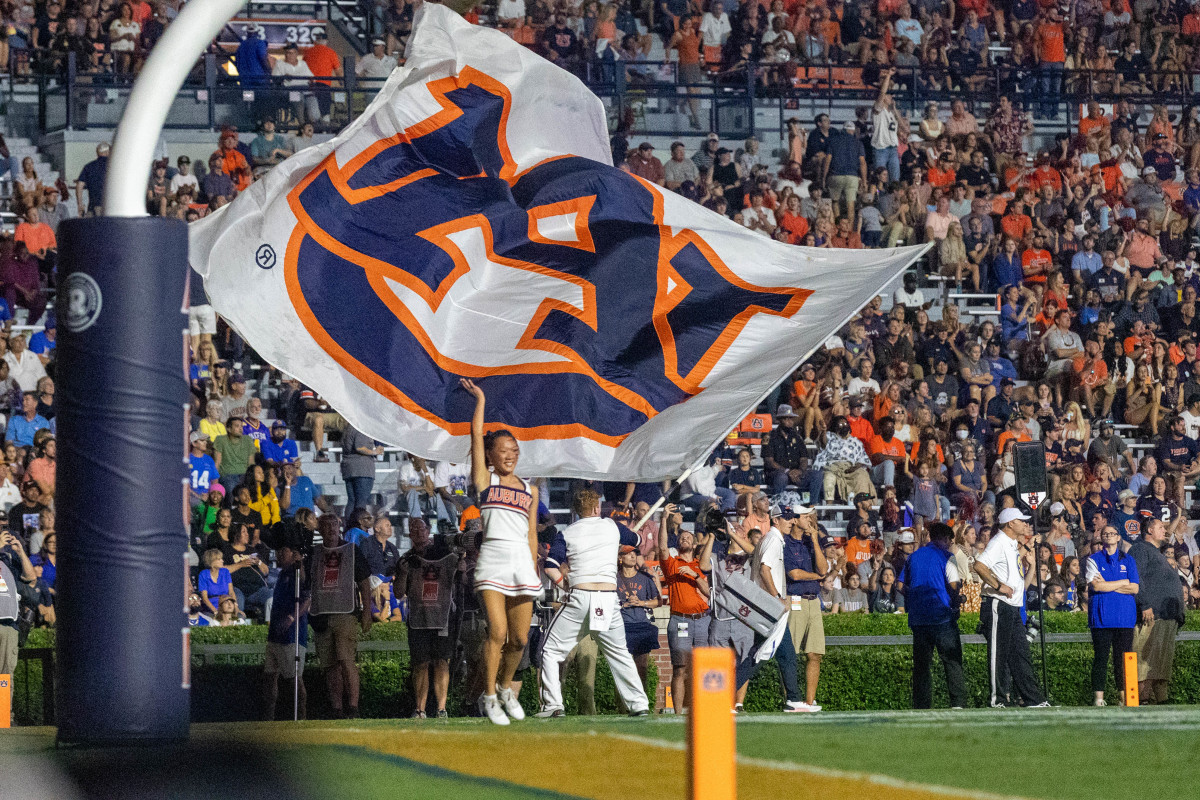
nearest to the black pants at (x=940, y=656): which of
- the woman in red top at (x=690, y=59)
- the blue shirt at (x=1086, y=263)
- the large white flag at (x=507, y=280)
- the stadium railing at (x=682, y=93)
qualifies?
the large white flag at (x=507, y=280)

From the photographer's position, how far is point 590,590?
12.7 m

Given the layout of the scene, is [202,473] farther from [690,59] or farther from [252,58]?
[690,59]

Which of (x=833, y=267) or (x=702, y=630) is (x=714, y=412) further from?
(x=702, y=630)

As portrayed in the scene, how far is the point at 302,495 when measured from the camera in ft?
61.7

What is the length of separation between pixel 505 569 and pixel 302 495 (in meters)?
8.08

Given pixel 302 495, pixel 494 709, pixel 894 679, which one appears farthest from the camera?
pixel 302 495

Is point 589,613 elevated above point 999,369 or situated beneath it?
situated beneath

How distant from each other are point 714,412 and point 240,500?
21.2ft

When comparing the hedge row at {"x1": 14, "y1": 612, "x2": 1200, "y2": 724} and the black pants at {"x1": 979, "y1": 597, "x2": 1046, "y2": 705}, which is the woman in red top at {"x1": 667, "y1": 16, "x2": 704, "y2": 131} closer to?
the hedge row at {"x1": 14, "y1": 612, "x2": 1200, "y2": 724}

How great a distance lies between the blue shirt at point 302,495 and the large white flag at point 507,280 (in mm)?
5665

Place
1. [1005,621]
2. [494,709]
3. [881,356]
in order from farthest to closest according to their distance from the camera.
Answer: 1. [881,356]
2. [1005,621]
3. [494,709]

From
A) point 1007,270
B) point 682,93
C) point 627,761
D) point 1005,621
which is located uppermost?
point 682,93

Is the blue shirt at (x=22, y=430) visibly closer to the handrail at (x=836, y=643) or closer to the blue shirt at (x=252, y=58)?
the handrail at (x=836, y=643)

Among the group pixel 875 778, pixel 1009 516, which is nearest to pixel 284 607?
pixel 1009 516
